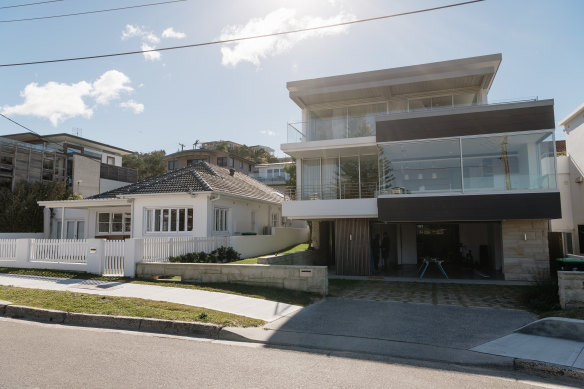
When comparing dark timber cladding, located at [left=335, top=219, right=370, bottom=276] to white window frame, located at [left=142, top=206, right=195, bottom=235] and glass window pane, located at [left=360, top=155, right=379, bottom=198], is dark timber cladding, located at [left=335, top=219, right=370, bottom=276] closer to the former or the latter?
glass window pane, located at [left=360, top=155, right=379, bottom=198]

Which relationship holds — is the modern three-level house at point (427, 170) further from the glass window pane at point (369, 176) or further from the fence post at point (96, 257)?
the fence post at point (96, 257)

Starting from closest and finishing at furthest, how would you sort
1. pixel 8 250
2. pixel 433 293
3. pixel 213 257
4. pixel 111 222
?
pixel 433 293 < pixel 8 250 < pixel 213 257 < pixel 111 222

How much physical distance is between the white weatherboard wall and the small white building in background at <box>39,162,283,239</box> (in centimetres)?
118

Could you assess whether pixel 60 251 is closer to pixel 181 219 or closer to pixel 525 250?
pixel 181 219

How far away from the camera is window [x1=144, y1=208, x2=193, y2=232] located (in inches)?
702

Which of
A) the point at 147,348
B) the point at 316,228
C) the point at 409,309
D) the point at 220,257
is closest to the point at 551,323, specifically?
the point at 409,309

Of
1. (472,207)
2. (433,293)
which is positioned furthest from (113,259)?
(472,207)

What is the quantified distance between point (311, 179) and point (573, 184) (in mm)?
13750

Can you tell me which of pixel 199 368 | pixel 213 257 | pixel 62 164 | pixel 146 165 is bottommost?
pixel 199 368

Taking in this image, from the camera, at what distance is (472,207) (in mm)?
13477

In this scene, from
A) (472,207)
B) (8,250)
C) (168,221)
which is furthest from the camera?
(168,221)

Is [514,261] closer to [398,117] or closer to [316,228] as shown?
[398,117]

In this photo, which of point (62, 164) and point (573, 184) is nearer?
point (573, 184)

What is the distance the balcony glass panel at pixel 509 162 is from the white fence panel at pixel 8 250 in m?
17.4
